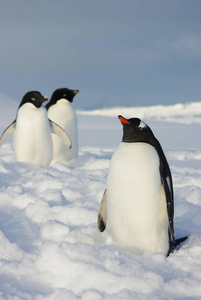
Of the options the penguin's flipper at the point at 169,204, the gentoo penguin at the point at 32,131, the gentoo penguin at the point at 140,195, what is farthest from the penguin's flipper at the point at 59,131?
the penguin's flipper at the point at 169,204

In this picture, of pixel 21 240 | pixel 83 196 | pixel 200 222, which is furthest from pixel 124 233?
pixel 83 196

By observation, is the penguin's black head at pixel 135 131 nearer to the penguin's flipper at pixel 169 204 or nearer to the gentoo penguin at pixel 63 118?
the penguin's flipper at pixel 169 204

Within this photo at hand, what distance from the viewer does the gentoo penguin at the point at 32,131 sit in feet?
20.6

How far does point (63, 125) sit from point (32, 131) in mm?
944

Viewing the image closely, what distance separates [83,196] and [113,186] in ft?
4.86

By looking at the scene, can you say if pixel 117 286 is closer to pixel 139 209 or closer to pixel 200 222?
pixel 139 209

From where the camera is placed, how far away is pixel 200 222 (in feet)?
11.6

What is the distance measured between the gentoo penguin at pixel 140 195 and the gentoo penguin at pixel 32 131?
3650mm

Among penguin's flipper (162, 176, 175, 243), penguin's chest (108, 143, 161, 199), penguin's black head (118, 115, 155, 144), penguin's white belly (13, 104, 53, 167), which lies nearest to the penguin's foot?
penguin's flipper (162, 176, 175, 243)

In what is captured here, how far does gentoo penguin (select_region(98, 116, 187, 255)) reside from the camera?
2.66 m

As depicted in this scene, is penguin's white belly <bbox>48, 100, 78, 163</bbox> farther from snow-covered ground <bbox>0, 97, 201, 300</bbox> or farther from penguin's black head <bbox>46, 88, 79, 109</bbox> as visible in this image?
snow-covered ground <bbox>0, 97, 201, 300</bbox>

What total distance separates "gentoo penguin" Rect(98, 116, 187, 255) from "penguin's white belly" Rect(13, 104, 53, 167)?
12.0 feet

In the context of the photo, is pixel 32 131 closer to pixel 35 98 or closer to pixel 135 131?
pixel 35 98

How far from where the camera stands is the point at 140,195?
8.78 feet
